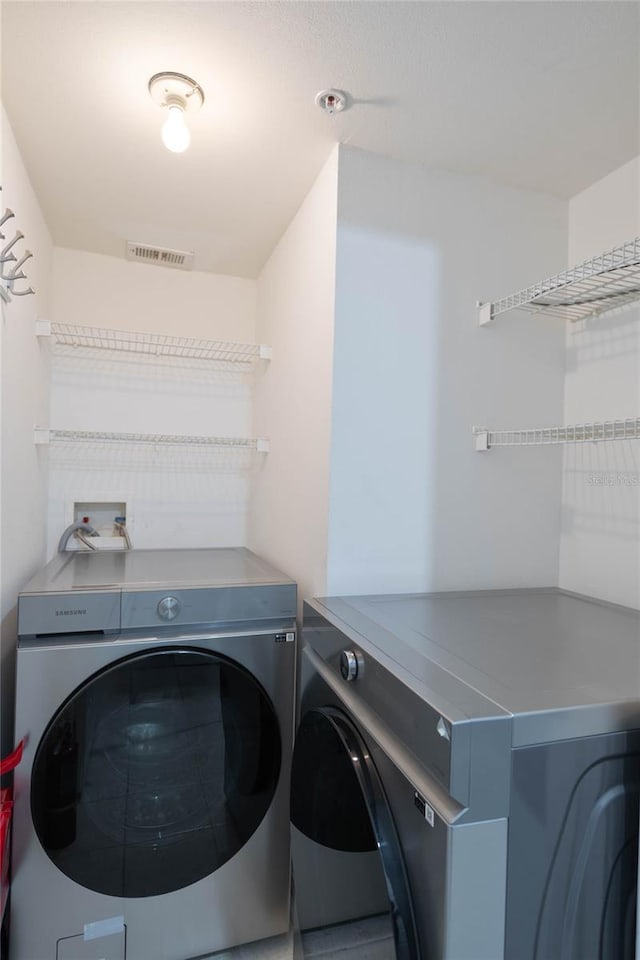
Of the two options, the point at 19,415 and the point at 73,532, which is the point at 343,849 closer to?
the point at 19,415

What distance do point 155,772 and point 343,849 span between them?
583 millimetres

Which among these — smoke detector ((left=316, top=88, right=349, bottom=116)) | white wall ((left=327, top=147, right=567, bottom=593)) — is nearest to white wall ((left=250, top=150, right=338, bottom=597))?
white wall ((left=327, top=147, right=567, bottom=593))

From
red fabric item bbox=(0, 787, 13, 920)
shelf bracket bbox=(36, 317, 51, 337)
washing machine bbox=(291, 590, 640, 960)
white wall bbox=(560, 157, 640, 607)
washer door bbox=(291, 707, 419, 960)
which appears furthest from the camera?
shelf bracket bbox=(36, 317, 51, 337)

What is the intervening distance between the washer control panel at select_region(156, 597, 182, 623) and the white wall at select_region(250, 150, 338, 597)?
0.41 metres

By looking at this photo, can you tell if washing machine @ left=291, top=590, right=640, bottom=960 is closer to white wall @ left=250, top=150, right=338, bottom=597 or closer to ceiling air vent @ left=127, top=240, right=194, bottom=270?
white wall @ left=250, top=150, right=338, bottom=597

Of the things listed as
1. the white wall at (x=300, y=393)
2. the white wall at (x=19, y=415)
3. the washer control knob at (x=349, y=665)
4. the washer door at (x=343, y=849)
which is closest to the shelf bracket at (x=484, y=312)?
the white wall at (x=300, y=393)

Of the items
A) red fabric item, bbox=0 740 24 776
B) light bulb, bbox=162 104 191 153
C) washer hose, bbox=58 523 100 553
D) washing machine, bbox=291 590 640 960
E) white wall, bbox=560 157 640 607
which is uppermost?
light bulb, bbox=162 104 191 153

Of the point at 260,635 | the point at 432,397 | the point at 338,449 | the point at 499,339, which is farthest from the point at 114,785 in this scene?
the point at 499,339

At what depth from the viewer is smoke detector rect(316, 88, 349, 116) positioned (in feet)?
4.14

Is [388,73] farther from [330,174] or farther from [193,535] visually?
[193,535]

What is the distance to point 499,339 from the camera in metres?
1.65

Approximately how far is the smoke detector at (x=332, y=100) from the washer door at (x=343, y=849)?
4.87 feet

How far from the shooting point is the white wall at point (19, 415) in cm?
140

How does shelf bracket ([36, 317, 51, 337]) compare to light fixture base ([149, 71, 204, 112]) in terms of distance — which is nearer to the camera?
light fixture base ([149, 71, 204, 112])
